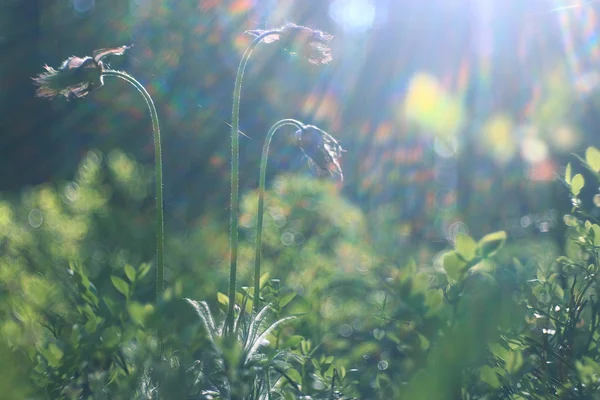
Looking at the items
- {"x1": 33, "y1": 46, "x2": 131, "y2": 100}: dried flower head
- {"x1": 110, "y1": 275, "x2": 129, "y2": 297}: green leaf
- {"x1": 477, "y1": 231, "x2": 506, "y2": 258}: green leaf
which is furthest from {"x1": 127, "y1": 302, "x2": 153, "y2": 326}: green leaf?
{"x1": 33, "y1": 46, "x2": 131, "y2": 100}: dried flower head

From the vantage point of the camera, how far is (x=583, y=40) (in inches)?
99.9

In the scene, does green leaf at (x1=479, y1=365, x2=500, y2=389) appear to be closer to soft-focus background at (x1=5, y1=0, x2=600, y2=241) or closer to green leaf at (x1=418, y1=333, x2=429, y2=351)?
green leaf at (x1=418, y1=333, x2=429, y2=351)

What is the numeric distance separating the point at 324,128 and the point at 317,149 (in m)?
2.05

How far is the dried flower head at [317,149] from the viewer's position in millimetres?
923

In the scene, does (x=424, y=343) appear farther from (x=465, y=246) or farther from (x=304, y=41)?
(x=304, y=41)

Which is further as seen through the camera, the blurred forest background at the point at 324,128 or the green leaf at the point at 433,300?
the blurred forest background at the point at 324,128

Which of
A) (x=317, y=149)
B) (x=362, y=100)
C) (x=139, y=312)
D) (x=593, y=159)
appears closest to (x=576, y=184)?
(x=593, y=159)

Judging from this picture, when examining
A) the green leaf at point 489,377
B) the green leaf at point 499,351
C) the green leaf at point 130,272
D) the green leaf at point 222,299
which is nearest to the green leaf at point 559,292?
the green leaf at point 499,351

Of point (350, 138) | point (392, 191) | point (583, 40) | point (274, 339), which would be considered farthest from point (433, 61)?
point (274, 339)

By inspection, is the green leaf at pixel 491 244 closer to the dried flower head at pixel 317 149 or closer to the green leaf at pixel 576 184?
the green leaf at pixel 576 184

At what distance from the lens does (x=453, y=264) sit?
536mm

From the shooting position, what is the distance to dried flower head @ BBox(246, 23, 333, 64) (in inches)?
33.5

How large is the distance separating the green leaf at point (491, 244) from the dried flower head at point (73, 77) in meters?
0.56

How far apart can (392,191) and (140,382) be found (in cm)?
162
